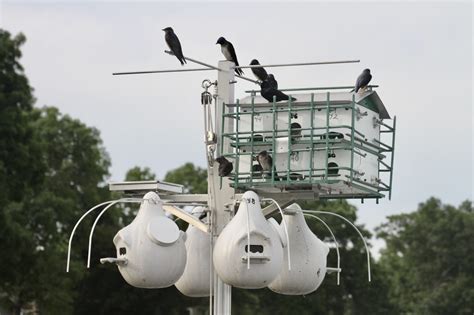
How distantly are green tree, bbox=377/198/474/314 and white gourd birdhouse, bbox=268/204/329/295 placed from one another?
5318cm

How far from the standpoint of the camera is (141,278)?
17.5 meters

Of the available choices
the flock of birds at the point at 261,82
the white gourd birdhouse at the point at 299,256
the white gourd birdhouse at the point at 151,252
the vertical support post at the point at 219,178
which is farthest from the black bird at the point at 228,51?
the white gourd birdhouse at the point at 151,252

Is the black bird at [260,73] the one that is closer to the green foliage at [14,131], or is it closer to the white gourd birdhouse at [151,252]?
the white gourd birdhouse at [151,252]

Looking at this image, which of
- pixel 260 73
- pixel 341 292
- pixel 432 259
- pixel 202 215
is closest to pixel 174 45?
pixel 260 73

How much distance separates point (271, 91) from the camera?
1800 cm

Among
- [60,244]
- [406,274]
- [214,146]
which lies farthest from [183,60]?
[406,274]

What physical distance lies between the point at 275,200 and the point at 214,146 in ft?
3.51

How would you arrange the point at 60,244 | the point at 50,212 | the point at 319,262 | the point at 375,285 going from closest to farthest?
the point at 319,262 < the point at 50,212 < the point at 60,244 < the point at 375,285

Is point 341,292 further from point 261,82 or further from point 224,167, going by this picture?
point 224,167

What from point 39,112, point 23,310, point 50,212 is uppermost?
point 39,112

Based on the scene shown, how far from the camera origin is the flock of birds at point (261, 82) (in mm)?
17672

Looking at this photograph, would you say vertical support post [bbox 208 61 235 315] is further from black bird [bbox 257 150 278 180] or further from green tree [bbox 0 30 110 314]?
green tree [bbox 0 30 110 314]

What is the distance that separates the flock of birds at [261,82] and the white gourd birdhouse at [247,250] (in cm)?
51

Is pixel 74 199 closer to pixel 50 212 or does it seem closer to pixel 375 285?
pixel 50 212
